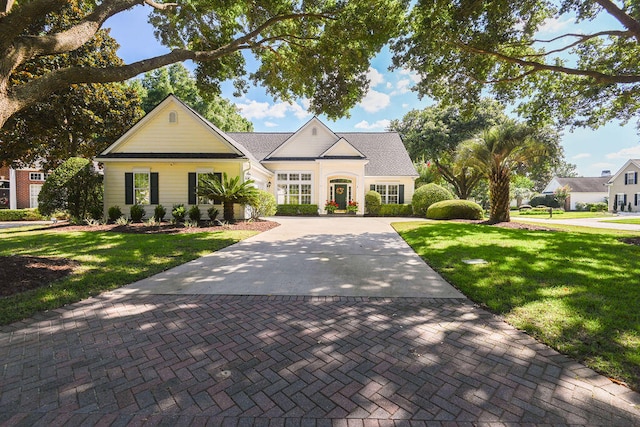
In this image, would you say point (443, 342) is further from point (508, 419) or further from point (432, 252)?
point (432, 252)

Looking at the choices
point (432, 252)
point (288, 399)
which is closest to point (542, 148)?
point (432, 252)

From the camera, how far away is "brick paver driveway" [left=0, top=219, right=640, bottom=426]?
6.25 feet

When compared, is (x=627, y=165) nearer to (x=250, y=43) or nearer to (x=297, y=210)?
(x=297, y=210)

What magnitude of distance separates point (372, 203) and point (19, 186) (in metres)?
30.5

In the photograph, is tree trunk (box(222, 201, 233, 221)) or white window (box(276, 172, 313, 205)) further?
white window (box(276, 172, 313, 205))

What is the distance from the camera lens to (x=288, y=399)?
204cm

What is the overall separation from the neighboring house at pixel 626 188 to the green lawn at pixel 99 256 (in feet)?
167

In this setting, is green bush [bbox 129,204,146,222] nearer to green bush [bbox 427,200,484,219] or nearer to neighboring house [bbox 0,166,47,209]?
green bush [bbox 427,200,484,219]

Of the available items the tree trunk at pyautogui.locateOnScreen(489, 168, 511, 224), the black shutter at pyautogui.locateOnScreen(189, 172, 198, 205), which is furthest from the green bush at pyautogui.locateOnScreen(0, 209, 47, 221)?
the tree trunk at pyautogui.locateOnScreen(489, 168, 511, 224)

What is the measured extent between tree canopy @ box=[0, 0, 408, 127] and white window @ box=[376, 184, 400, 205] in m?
12.1

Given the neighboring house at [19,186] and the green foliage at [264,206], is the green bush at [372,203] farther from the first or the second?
the neighboring house at [19,186]

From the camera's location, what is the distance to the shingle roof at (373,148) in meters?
22.9

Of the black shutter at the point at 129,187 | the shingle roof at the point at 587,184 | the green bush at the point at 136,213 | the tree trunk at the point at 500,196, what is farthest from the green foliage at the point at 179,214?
the shingle roof at the point at 587,184

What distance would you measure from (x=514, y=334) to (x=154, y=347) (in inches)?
149
